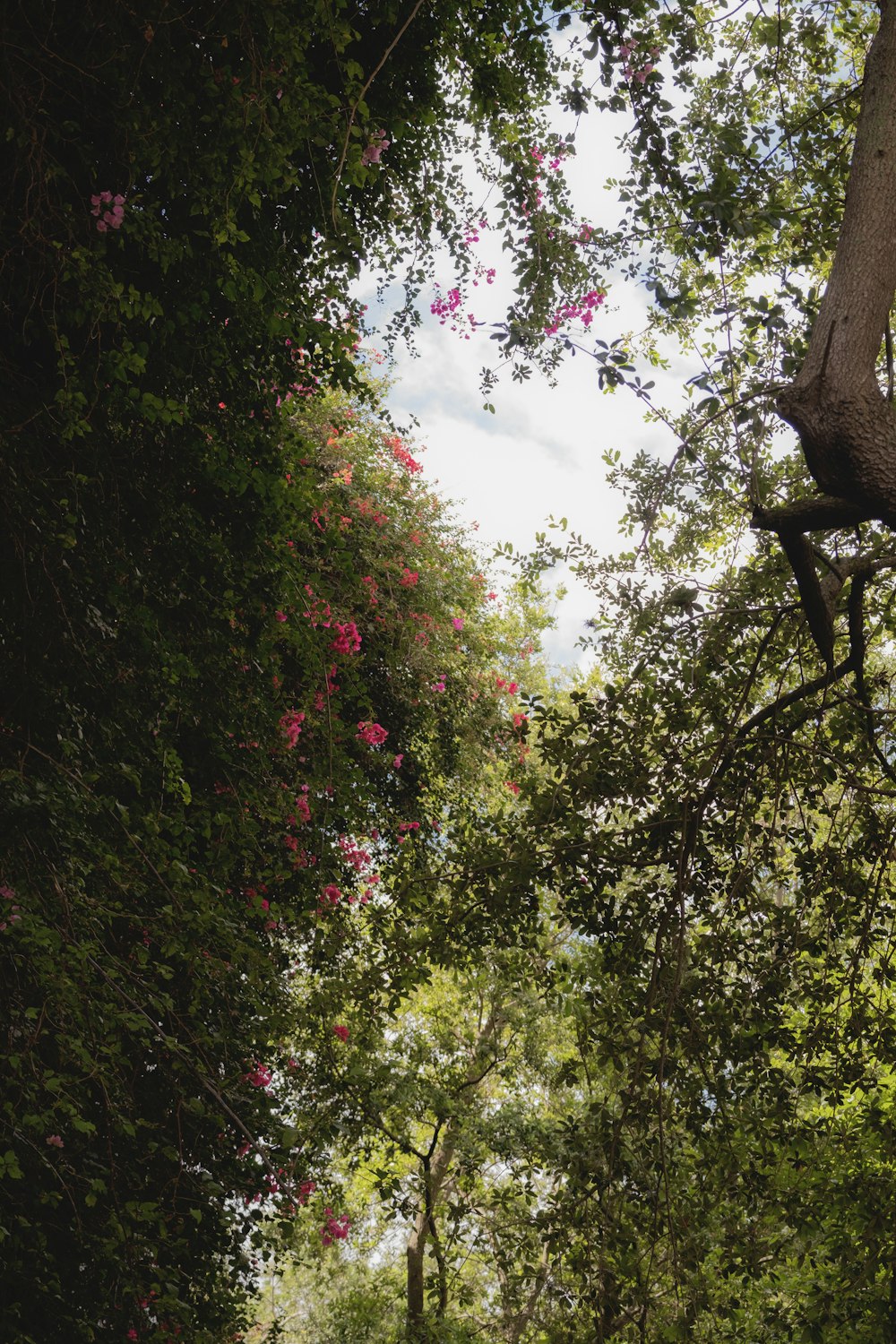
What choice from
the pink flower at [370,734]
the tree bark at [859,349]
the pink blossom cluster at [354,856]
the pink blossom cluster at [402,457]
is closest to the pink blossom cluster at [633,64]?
the tree bark at [859,349]

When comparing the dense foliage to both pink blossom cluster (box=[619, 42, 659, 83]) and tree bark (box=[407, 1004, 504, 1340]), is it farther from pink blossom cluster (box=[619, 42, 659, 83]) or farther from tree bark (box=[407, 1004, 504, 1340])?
tree bark (box=[407, 1004, 504, 1340])

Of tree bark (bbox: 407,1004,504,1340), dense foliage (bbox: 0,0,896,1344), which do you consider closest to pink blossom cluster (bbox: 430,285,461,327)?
dense foliage (bbox: 0,0,896,1344)

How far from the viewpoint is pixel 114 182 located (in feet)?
10.2

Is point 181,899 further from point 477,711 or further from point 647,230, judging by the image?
point 477,711

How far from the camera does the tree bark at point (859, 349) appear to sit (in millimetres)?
2652

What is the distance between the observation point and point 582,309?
538 centimetres

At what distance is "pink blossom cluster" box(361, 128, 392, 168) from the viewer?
3.33 meters

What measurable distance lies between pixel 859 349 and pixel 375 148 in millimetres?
1910

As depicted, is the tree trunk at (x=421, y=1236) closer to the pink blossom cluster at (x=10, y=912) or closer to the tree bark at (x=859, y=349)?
the pink blossom cluster at (x=10, y=912)

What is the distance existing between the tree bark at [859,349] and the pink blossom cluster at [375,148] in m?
1.52

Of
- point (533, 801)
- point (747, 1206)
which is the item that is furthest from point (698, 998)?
point (533, 801)

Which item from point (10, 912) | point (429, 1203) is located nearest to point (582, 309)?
point (10, 912)

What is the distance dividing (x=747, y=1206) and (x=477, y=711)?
453cm

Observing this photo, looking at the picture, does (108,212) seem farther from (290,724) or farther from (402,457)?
(402,457)
